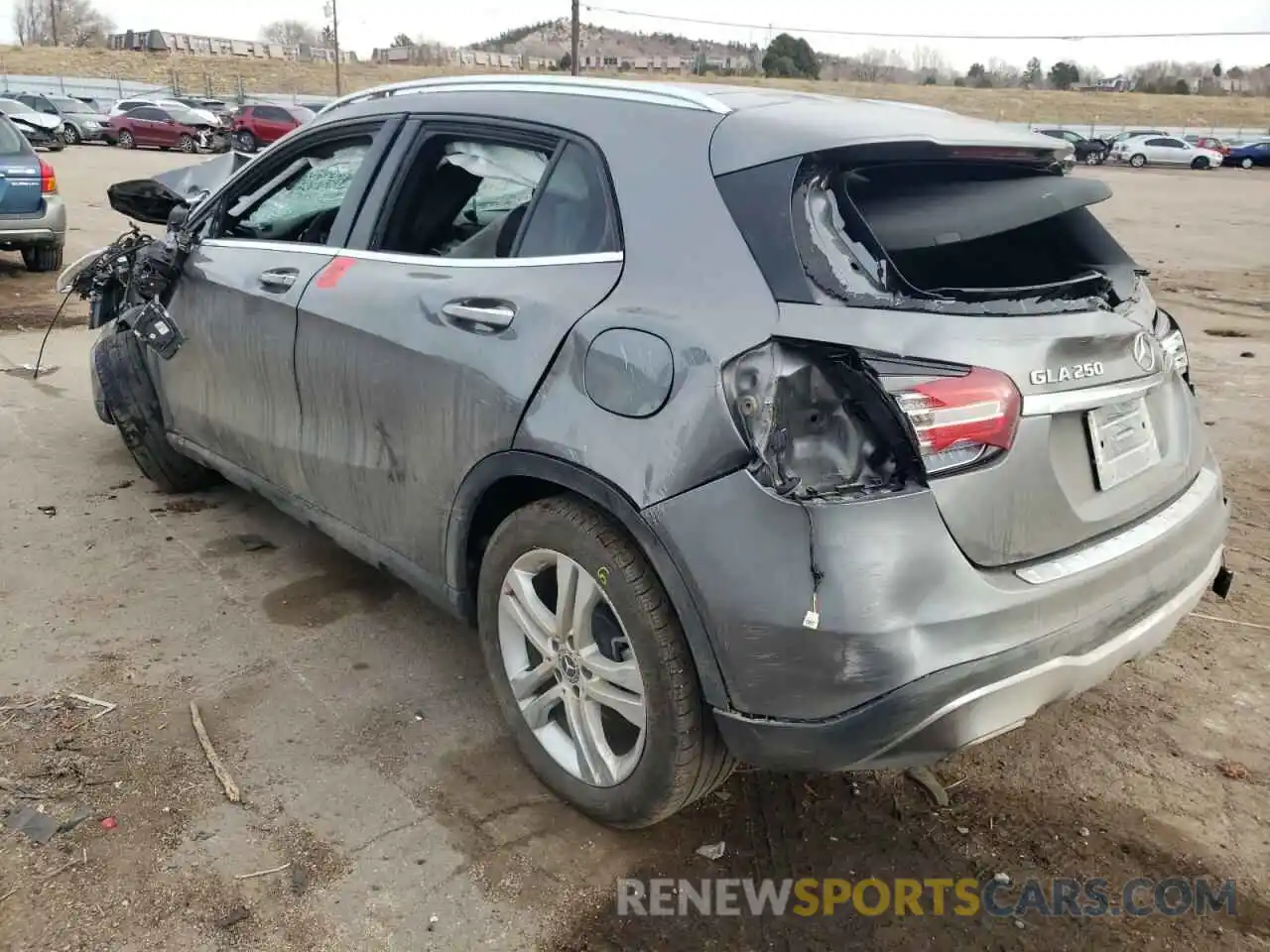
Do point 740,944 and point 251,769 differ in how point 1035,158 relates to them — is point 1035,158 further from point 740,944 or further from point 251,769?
point 251,769

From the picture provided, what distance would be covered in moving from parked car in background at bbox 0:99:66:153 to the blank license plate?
29.6 m

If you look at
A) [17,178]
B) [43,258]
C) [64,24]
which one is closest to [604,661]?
[17,178]

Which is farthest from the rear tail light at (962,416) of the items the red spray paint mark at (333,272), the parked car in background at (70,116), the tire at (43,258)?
the parked car in background at (70,116)

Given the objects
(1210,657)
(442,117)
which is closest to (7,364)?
(442,117)

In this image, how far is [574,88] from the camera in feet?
9.26

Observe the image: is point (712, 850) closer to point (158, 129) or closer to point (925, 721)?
point (925, 721)

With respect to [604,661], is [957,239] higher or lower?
higher

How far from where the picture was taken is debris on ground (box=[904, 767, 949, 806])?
2.80 meters

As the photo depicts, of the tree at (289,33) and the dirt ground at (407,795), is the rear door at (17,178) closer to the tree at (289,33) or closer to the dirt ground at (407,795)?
the dirt ground at (407,795)

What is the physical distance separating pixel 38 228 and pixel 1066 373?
35.5 ft

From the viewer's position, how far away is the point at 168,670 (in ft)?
11.0

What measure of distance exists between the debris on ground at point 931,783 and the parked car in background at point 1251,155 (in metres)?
52.4

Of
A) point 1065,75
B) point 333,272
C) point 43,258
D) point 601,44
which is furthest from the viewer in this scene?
point 601,44

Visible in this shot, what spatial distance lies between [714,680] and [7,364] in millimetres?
6832
